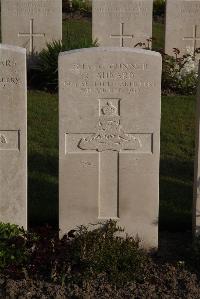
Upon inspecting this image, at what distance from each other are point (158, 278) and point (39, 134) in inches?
172

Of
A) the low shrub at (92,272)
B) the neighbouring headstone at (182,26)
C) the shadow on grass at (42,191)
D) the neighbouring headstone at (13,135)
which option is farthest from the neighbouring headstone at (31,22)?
the low shrub at (92,272)

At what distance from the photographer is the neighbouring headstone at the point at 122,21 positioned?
12648 mm

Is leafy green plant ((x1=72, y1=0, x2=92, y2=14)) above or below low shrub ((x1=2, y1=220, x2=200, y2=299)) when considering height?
above

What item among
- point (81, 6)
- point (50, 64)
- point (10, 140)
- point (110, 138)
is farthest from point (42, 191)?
point (81, 6)

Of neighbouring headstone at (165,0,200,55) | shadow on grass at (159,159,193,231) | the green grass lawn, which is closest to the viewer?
shadow on grass at (159,159,193,231)

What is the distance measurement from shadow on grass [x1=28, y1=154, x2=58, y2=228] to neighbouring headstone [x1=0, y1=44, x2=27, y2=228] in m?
0.81

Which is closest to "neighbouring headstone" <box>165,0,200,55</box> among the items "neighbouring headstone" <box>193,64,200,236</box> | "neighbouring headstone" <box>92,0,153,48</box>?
"neighbouring headstone" <box>92,0,153,48</box>

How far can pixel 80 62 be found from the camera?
5535mm

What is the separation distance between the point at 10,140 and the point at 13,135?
50 millimetres

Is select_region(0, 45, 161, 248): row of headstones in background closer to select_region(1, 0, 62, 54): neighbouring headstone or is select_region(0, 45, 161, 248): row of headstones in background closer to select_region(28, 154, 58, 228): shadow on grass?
select_region(28, 154, 58, 228): shadow on grass

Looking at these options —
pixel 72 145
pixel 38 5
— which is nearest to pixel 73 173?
pixel 72 145

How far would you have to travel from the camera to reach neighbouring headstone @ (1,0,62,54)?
492 inches

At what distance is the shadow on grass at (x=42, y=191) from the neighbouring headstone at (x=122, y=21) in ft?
16.4

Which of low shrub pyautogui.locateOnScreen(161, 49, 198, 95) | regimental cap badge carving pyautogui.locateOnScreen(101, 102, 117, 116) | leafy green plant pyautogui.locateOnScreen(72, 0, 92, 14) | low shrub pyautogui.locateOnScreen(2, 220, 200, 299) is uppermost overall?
leafy green plant pyautogui.locateOnScreen(72, 0, 92, 14)
